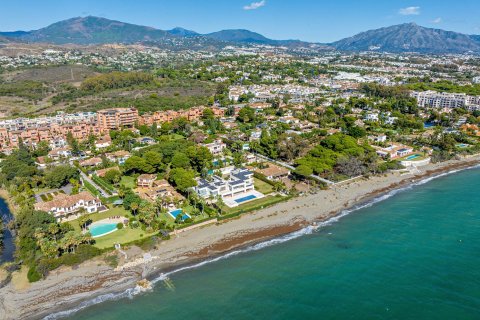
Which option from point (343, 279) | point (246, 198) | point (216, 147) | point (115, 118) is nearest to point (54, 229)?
point (246, 198)

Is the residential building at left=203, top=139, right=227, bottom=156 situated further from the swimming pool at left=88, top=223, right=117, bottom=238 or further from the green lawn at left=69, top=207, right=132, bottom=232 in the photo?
the swimming pool at left=88, top=223, right=117, bottom=238

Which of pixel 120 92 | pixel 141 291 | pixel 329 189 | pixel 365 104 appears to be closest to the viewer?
pixel 141 291

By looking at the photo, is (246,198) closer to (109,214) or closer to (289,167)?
(289,167)

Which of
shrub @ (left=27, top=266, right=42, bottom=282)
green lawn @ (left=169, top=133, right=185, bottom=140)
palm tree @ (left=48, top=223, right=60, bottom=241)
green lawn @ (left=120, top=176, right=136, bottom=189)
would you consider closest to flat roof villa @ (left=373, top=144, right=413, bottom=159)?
green lawn @ (left=169, top=133, right=185, bottom=140)

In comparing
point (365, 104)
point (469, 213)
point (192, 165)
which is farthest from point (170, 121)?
point (469, 213)

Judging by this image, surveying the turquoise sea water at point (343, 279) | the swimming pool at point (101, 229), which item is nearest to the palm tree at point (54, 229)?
the swimming pool at point (101, 229)

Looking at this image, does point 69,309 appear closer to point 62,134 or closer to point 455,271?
point 455,271

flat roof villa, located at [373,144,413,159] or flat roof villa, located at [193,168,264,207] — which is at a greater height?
flat roof villa, located at [373,144,413,159]
